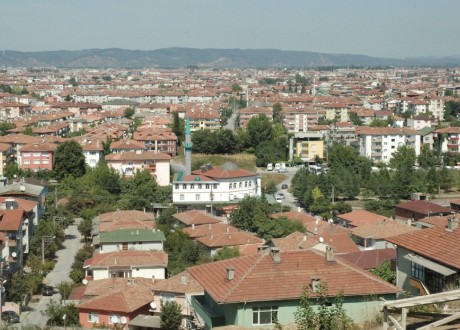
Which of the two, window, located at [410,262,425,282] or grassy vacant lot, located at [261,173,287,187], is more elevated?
window, located at [410,262,425,282]

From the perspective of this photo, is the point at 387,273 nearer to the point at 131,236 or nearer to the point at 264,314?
the point at 264,314

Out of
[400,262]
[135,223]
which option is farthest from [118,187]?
[400,262]

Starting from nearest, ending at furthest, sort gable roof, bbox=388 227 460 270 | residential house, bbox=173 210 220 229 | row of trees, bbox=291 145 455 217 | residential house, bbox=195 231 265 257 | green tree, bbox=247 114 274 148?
gable roof, bbox=388 227 460 270, residential house, bbox=195 231 265 257, residential house, bbox=173 210 220 229, row of trees, bbox=291 145 455 217, green tree, bbox=247 114 274 148

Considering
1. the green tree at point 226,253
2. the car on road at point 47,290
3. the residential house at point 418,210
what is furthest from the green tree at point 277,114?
the car on road at point 47,290

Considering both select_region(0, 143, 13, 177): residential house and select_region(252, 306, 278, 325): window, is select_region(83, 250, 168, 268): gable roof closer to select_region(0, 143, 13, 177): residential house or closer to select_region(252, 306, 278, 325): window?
select_region(252, 306, 278, 325): window

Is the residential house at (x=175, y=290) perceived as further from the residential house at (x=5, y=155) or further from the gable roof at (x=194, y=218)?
the residential house at (x=5, y=155)

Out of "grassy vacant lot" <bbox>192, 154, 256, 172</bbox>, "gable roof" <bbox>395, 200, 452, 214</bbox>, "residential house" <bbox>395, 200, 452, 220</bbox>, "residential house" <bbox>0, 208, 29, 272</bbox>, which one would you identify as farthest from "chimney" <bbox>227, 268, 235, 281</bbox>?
"grassy vacant lot" <bbox>192, 154, 256, 172</bbox>

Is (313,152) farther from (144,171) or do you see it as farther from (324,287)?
(324,287)
